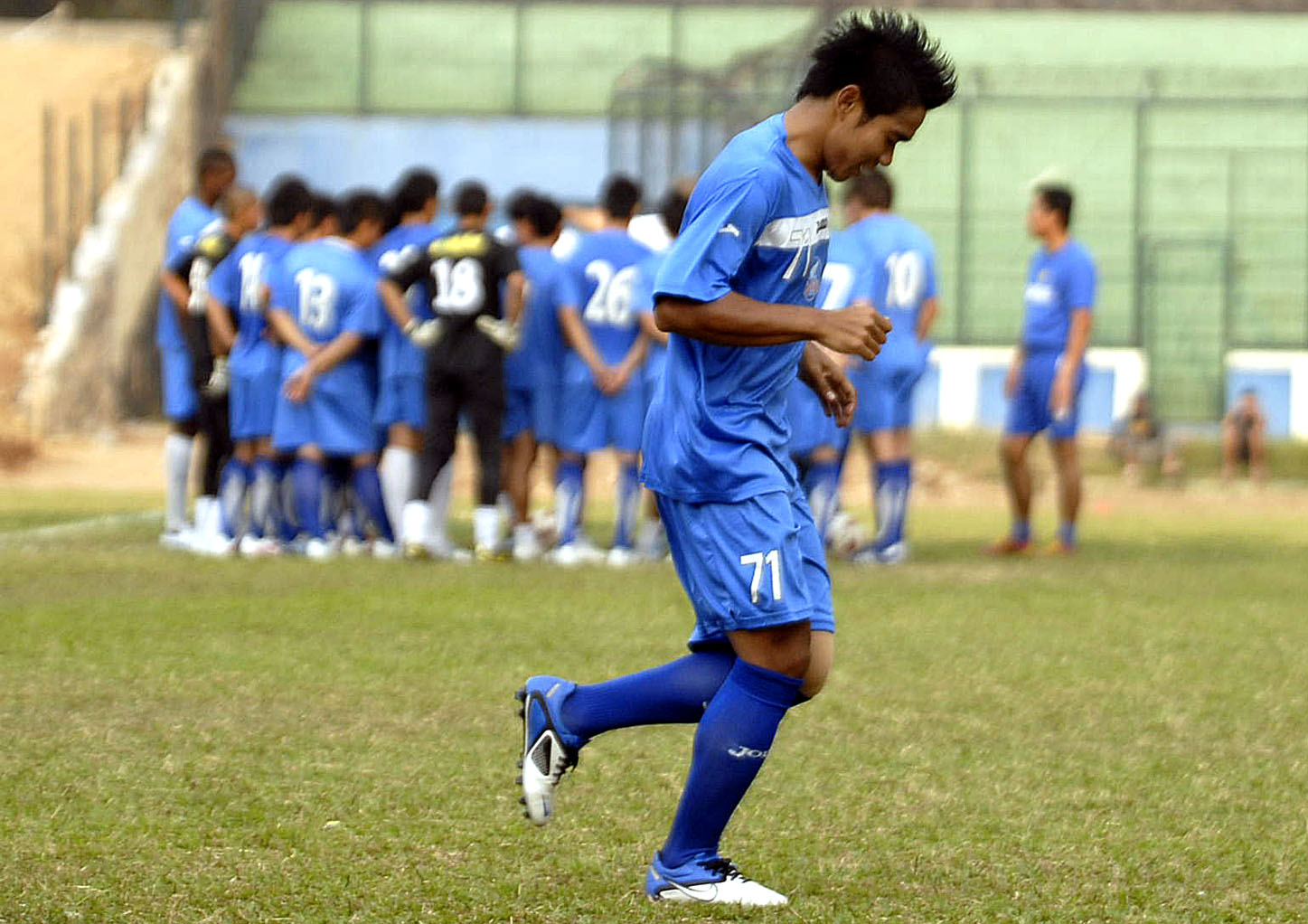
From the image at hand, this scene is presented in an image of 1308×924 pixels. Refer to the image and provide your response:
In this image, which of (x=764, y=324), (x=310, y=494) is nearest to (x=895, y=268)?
(x=310, y=494)

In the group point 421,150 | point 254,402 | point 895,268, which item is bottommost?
point 254,402

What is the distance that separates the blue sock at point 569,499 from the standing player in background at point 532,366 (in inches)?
7.8

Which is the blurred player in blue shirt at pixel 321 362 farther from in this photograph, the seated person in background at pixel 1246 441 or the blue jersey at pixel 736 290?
the seated person in background at pixel 1246 441

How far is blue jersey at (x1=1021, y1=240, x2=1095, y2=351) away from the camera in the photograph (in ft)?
41.2

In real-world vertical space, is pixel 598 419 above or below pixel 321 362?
below

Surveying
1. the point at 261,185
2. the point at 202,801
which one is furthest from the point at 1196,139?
the point at 202,801

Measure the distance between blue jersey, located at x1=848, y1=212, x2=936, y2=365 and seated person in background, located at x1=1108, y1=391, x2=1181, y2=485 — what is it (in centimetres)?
1094

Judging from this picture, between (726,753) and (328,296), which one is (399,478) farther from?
(726,753)

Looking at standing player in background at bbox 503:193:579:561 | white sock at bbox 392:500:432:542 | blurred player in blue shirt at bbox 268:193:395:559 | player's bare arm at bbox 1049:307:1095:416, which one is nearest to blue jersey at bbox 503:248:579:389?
standing player in background at bbox 503:193:579:561

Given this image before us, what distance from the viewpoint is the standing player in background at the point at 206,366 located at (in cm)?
1189

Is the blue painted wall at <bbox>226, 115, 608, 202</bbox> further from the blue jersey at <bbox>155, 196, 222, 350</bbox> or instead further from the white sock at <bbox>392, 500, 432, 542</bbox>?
the white sock at <bbox>392, 500, 432, 542</bbox>

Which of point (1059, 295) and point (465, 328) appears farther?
point (1059, 295)

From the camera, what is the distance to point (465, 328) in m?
11.4

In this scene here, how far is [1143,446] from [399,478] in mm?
12820
